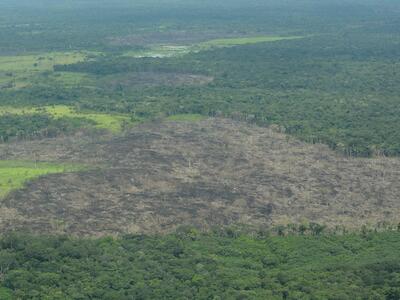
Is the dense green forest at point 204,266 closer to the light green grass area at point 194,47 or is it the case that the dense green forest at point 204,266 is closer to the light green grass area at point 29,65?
the light green grass area at point 29,65

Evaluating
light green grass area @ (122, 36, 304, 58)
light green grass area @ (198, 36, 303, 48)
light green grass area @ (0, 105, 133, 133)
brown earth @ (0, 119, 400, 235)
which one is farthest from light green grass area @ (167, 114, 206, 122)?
light green grass area @ (198, 36, 303, 48)

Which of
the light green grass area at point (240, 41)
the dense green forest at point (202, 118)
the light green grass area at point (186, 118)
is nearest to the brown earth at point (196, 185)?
the dense green forest at point (202, 118)

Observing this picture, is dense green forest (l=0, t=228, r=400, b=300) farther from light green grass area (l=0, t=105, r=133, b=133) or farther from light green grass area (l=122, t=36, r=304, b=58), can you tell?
light green grass area (l=122, t=36, r=304, b=58)

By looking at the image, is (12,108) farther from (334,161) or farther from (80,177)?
(334,161)

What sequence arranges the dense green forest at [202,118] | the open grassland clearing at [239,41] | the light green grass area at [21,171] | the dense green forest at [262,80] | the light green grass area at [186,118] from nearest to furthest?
the dense green forest at [202,118], the light green grass area at [21,171], the dense green forest at [262,80], the light green grass area at [186,118], the open grassland clearing at [239,41]

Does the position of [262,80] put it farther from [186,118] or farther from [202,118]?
[186,118]

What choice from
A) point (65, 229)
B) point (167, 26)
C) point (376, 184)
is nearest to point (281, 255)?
point (65, 229)

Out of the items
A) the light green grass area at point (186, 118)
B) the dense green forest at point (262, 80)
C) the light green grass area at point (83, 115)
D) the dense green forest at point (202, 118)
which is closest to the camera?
the dense green forest at point (202, 118)
